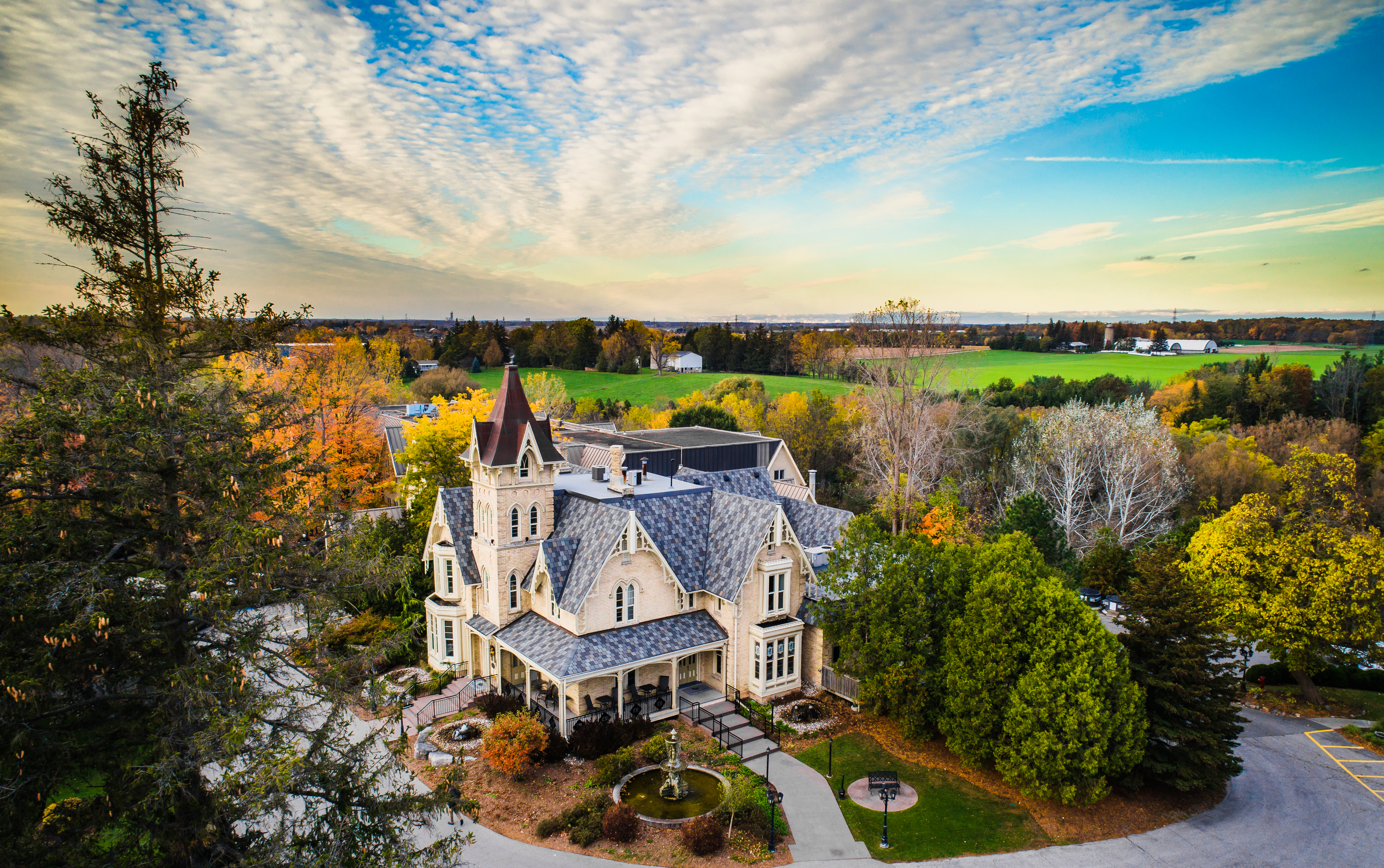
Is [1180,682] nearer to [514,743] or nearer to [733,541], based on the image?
[733,541]

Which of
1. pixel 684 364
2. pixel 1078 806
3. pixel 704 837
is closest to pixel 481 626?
pixel 704 837

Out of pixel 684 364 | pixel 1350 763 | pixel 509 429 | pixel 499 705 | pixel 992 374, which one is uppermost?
pixel 684 364

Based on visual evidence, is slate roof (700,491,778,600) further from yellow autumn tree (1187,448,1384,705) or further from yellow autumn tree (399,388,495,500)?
yellow autumn tree (1187,448,1384,705)

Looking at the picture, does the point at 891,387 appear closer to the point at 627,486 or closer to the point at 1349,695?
the point at 627,486

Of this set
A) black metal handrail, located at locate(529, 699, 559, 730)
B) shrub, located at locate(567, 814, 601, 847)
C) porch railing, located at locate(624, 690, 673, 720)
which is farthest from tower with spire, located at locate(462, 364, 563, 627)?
shrub, located at locate(567, 814, 601, 847)

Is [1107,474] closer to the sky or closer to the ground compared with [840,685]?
closer to the sky

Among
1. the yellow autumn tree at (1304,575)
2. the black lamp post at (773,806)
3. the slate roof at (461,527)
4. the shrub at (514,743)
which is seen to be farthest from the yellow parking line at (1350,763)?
the slate roof at (461,527)

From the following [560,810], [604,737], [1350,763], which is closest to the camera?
[560,810]
